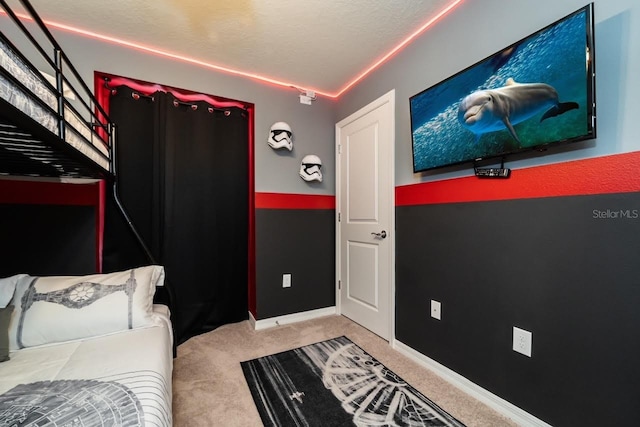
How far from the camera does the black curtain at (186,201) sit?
204 cm

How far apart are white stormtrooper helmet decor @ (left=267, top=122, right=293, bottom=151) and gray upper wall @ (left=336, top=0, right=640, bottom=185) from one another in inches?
32.0

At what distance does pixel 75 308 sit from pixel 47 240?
0.80 metres

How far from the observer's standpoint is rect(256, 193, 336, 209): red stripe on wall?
98.5 inches

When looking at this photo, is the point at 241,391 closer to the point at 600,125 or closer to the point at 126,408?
the point at 126,408

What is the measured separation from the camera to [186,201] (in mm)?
2254

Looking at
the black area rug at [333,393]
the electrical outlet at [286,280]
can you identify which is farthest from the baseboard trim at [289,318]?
the black area rug at [333,393]

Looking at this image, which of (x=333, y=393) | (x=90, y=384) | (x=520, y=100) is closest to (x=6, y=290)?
(x=90, y=384)

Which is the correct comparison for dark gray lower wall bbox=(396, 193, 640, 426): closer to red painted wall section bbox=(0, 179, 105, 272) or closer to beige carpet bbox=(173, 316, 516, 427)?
beige carpet bbox=(173, 316, 516, 427)

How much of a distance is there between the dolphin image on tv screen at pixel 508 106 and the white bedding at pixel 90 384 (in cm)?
190

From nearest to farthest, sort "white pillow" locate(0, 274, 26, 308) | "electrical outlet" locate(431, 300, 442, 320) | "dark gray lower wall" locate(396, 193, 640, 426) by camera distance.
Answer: "dark gray lower wall" locate(396, 193, 640, 426) → "white pillow" locate(0, 274, 26, 308) → "electrical outlet" locate(431, 300, 442, 320)

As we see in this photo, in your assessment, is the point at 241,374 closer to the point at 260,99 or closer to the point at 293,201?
the point at 293,201

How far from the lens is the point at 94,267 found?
6.19 feet

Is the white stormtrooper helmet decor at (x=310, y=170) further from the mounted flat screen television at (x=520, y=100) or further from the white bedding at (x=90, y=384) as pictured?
the white bedding at (x=90, y=384)

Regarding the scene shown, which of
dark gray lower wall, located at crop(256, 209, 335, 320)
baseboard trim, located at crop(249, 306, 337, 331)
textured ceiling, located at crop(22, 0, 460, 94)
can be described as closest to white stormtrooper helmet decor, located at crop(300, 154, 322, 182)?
dark gray lower wall, located at crop(256, 209, 335, 320)
